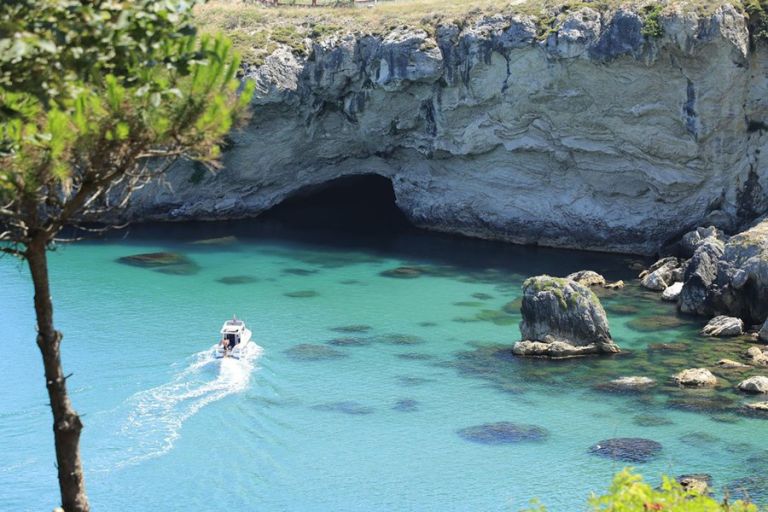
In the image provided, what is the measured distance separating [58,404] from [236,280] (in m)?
40.6

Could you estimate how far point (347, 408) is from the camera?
36781 mm

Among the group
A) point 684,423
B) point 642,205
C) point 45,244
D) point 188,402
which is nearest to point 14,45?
point 45,244

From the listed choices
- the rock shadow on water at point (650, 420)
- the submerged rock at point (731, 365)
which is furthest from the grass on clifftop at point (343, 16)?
the rock shadow on water at point (650, 420)

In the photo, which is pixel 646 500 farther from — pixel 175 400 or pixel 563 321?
pixel 563 321

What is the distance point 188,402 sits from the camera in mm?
36750

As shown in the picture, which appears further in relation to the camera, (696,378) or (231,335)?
(231,335)

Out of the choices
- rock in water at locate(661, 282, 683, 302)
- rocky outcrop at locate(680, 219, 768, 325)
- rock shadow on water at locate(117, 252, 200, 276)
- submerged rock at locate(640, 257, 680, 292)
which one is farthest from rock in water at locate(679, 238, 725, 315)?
rock shadow on water at locate(117, 252, 200, 276)

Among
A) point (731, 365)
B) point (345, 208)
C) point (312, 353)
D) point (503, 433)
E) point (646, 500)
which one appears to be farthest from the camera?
point (345, 208)

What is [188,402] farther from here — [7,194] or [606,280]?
[606,280]

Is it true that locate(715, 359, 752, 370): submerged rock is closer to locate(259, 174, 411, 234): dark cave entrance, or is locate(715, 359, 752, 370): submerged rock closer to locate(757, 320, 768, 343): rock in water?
locate(757, 320, 768, 343): rock in water

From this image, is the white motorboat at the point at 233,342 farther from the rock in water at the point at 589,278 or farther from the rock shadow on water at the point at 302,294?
the rock in water at the point at 589,278

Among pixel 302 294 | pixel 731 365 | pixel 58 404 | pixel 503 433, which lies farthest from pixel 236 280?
pixel 58 404

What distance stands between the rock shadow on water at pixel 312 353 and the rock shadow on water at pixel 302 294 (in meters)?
8.52

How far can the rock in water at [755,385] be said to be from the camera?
37438 millimetres
